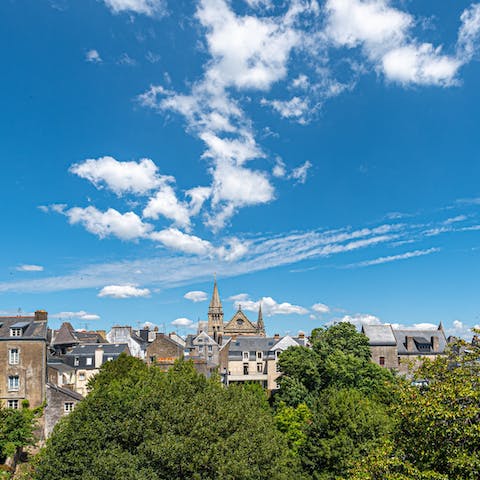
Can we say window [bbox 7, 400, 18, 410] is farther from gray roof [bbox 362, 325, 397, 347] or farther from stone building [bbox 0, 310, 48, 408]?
gray roof [bbox 362, 325, 397, 347]

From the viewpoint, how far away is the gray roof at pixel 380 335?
68.2 m

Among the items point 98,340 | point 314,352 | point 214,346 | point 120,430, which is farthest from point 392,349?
point 120,430

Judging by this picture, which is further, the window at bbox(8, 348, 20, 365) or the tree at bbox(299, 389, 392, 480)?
the window at bbox(8, 348, 20, 365)

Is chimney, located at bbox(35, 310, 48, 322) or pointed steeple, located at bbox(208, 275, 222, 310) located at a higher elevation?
pointed steeple, located at bbox(208, 275, 222, 310)

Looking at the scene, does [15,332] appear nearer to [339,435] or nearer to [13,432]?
[13,432]

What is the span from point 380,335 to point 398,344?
3352mm

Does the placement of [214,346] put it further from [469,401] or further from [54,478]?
[469,401]

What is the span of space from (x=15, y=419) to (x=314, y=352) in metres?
34.5

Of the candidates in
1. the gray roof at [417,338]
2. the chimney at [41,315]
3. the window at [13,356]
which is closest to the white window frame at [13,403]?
the window at [13,356]

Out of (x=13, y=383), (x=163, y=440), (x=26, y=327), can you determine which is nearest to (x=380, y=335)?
(x=26, y=327)

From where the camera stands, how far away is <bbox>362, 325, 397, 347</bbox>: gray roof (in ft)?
224

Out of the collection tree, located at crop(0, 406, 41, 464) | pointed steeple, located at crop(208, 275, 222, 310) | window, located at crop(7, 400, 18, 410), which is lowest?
tree, located at crop(0, 406, 41, 464)

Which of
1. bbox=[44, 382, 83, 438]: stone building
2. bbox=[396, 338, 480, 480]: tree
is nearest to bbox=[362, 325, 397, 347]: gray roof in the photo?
bbox=[44, 382, 83, 438]: stone building

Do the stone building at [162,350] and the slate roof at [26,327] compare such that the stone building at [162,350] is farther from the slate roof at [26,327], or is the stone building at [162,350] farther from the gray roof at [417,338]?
the gray roof at [417,338]
